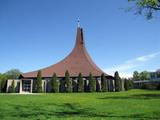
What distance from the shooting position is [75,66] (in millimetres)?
47406

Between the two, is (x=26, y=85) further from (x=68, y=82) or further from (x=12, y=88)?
(x=68, y=82)

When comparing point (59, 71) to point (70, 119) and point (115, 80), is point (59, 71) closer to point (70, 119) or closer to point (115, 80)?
point (115, 80)

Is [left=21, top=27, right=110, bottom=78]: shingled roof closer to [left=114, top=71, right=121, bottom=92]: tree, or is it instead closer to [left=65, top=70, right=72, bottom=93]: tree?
[left=65, top=70, right=72, bottom=93]: tree

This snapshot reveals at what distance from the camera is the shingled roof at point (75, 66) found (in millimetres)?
45888

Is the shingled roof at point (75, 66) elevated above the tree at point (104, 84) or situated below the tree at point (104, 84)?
above

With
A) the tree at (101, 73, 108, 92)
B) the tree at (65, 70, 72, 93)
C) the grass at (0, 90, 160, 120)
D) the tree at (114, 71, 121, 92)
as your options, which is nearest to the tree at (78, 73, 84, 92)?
the tree at (65, 70, 72, 93)

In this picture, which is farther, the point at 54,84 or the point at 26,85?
the point at 26,85

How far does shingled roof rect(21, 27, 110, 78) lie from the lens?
45888mm

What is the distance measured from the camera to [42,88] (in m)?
44.1

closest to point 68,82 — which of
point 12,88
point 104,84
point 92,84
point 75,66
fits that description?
point 92,84

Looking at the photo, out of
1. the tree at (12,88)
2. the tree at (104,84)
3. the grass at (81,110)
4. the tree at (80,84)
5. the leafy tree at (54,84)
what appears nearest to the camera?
the grass at (81,110)

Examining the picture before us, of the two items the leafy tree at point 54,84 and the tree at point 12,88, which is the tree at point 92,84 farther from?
the tree at point 12,88

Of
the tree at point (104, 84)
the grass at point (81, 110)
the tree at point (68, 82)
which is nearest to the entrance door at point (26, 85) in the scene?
the tree at point (68, 82)

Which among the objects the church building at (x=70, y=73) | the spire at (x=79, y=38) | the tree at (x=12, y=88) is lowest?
the tree at (x=12, y=88)
